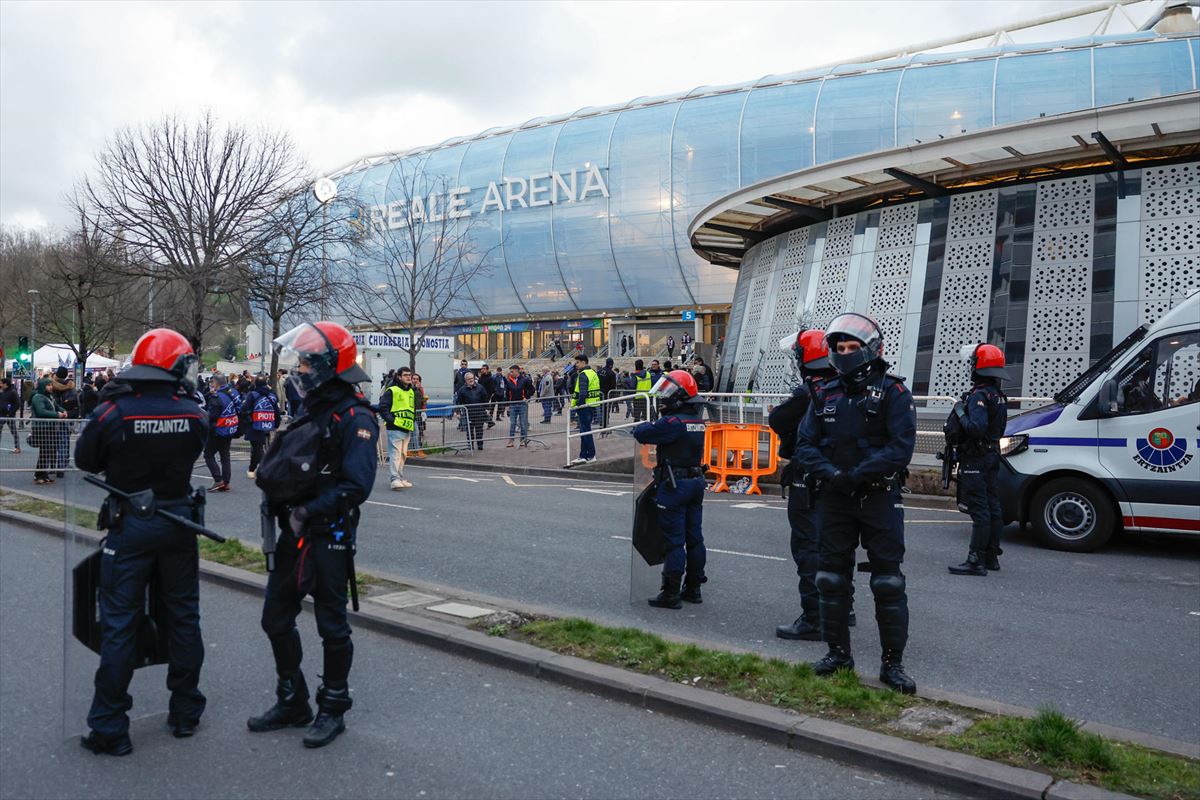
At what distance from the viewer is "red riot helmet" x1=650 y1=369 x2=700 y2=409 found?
6703 millimetres

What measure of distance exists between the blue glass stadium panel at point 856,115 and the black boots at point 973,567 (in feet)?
131

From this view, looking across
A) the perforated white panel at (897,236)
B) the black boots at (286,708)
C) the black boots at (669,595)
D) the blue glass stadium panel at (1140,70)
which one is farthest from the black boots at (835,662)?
the blue glass stadium panel at (1140,70)

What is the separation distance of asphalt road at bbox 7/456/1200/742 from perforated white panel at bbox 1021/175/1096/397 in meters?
6.06

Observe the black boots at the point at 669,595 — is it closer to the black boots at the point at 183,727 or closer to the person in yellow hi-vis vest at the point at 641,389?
the black boots at the point at 183,727

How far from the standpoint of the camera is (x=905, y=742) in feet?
12.9

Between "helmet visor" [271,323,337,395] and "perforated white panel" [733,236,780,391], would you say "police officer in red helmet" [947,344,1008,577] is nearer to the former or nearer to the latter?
"helmet visor" [271,323,337,395]

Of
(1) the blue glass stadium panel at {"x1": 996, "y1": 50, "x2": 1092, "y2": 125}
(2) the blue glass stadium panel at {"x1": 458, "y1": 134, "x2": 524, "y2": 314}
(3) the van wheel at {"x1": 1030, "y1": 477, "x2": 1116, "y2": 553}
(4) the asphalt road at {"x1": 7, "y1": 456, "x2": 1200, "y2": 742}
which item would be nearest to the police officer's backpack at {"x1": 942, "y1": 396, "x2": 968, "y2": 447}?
(4) the asphalt road at {"x1": 7, "y1": 456, "x2": 1200, "y2": 742}

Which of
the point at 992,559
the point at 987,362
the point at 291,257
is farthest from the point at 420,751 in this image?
the point at 291,257

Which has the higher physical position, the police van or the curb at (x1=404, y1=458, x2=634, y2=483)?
the police van

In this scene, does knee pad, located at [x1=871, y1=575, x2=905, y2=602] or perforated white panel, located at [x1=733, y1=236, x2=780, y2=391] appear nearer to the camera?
knee pad, located at [x1=871, y1=575, x2=905, y2=602]

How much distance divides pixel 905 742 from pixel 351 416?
2.75 meters

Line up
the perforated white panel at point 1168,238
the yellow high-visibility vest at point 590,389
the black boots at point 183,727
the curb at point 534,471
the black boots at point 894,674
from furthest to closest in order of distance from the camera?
the yellow high-visibility vest at point 590,389, the curb at point 534,471, the perforated white panel at point 1168,238, the black boots at point 894,674, the black boots at point 183,727

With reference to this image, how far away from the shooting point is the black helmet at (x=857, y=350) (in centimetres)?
473

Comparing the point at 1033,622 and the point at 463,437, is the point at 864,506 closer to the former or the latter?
the point at 1033,622
